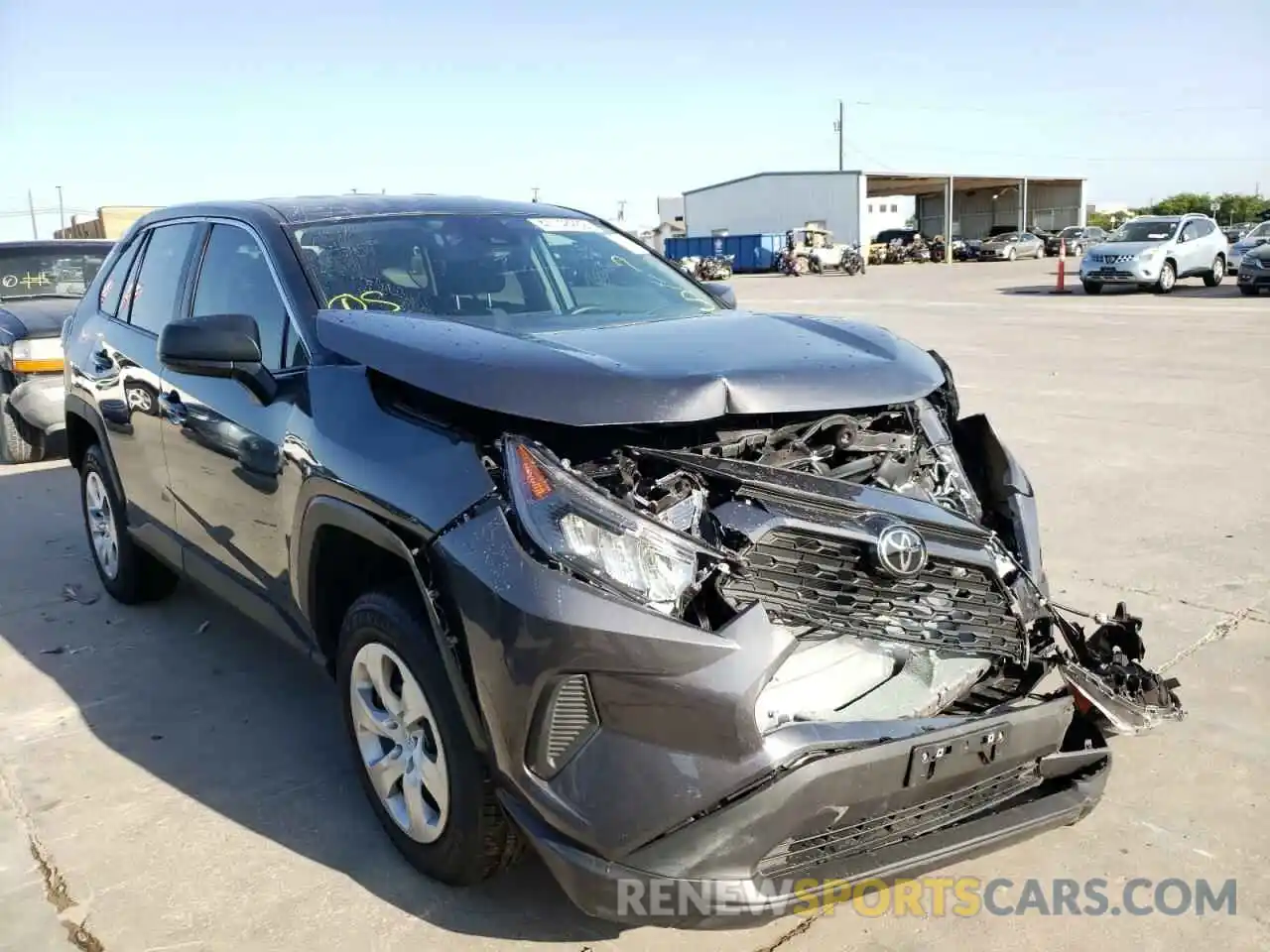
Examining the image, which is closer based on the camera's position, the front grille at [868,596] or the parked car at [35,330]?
the front grille at [868,596]

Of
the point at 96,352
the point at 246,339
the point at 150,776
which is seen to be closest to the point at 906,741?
the point at 246,339

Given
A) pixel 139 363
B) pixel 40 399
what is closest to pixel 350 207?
pixel 139 363

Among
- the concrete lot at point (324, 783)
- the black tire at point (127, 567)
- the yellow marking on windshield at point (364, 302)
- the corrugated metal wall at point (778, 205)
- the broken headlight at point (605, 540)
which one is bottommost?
the concrete lot at point (324, 783)

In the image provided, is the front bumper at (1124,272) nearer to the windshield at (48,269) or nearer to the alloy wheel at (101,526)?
the windshield at (48,269)

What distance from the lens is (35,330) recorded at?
26.3 ft

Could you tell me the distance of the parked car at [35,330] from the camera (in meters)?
7.98

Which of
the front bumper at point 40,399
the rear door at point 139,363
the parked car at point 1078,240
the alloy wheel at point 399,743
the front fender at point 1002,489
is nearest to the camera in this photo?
the alloy wheel at point 399,743

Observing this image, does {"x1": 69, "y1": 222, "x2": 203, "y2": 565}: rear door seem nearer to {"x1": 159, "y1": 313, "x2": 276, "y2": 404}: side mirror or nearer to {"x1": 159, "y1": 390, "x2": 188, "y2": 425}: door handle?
{"x1": 159, "y1": 390, "x2": 188, "y2": 425}: door handle

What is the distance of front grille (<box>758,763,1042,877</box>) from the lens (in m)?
2.29

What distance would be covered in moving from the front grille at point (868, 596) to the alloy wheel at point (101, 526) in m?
3.61

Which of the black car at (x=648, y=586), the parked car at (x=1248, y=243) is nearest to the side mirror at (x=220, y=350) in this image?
the black car at (x=648, y=586)

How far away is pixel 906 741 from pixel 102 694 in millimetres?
3232

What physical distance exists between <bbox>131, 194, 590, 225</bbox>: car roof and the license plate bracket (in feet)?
8.72

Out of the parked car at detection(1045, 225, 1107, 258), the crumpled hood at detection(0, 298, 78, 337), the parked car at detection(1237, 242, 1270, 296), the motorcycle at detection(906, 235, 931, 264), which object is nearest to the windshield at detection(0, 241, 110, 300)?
the crumpled hood at detection(0, 298, 78, 337)
